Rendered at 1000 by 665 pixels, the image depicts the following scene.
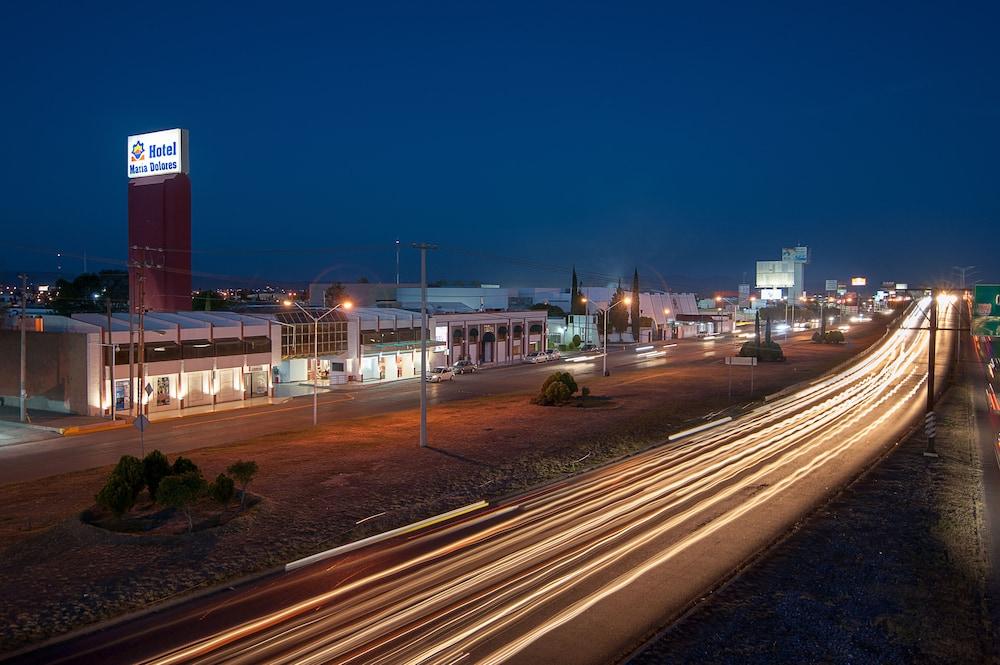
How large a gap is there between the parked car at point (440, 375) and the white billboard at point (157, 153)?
24650 mm

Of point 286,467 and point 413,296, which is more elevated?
point 413,296

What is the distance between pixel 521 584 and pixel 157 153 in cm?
5265

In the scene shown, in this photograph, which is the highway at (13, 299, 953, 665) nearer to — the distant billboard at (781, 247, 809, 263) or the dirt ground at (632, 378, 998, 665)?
the dirt ground at (632, 378, 998, 665)

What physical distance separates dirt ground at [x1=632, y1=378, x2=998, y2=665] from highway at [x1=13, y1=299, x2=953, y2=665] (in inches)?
25.0

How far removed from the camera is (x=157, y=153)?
5431 centimetres

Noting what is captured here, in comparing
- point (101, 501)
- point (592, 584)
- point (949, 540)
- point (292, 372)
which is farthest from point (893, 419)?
point (292, 372)

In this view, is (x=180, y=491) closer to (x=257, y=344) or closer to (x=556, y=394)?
(x=556, y=394)

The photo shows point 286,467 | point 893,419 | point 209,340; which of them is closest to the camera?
point 286,467

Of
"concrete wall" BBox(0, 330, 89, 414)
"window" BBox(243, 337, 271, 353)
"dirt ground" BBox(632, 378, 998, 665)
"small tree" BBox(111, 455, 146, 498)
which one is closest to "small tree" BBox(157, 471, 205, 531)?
"small tree" BBox(111, 455, 146, 498)

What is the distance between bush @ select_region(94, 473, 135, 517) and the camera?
1694cm

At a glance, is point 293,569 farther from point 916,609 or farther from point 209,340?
point 209,340

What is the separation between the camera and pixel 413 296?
328 feet

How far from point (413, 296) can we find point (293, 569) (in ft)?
284

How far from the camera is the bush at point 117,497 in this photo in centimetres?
1694
